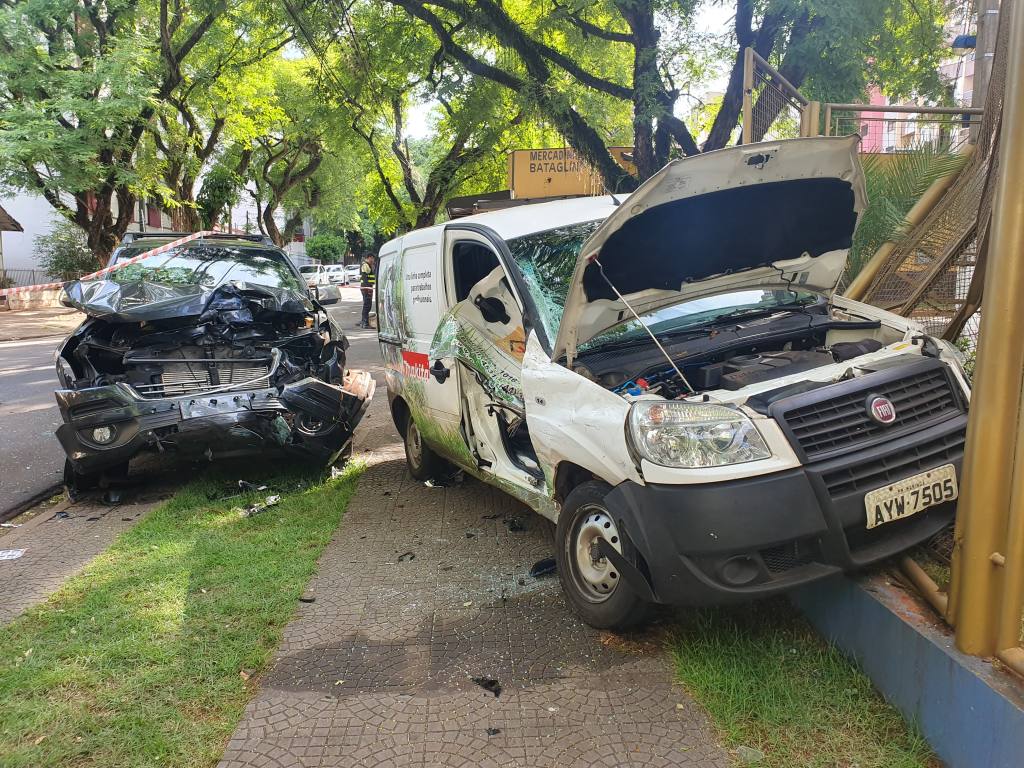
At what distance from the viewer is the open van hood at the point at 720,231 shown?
3.33 metres

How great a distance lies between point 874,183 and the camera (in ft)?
18.3

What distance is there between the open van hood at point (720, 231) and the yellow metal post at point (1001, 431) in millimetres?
1088

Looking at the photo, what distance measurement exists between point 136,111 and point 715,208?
697 inches

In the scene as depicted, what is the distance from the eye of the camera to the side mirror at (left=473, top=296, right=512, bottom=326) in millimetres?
4363

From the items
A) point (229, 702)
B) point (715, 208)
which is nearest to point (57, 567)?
point (229, 702)

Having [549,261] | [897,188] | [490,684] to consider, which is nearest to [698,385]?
[549,261]

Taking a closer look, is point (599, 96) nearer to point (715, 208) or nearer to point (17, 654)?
point (715, 208)

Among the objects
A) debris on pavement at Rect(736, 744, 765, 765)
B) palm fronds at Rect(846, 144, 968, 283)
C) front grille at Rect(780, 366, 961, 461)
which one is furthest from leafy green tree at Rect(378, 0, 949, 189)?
debris on pavement at Rect(736, 744, 765, 765)

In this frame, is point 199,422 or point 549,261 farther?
point 199,422

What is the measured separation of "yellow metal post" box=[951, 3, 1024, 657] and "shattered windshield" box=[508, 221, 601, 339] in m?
1.97

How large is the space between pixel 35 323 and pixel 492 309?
855 inches

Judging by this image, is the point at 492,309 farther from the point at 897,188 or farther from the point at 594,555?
the point at 897,188

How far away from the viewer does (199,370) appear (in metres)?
6.21

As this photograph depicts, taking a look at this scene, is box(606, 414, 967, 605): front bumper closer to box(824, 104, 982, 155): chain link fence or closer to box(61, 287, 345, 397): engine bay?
box(824, 104, 982, 155): chain link fence
